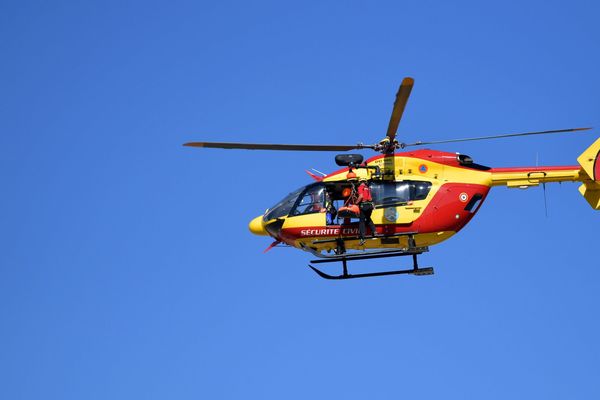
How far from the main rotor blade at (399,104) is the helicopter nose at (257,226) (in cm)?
352

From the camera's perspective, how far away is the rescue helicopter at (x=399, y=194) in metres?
18.4

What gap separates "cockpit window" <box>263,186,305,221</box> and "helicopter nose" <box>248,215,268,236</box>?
1.01 feet

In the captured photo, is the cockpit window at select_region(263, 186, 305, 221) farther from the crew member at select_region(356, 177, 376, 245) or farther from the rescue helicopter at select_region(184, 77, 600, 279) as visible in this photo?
the crew member at select_region(356, 177, 376, 245)

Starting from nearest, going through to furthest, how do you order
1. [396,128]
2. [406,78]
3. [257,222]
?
1. [406,78]
2. [396,128]
3. [257,222]

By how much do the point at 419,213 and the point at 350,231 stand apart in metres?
1.43

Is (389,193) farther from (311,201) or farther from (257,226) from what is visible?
(257,226)

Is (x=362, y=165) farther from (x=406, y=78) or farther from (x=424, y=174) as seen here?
(x=406, y=78)

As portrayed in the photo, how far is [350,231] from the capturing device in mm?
18438

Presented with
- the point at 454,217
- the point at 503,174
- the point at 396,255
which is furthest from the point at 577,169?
the point at 396,255

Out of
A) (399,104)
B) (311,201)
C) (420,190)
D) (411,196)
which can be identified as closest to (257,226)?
(311,201)

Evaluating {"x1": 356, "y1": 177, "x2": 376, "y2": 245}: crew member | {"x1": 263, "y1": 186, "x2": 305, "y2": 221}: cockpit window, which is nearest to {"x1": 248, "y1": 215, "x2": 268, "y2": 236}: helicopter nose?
{"x1": 263, "y1": 186, "x2": 305, "y2": 221}: cockpit window

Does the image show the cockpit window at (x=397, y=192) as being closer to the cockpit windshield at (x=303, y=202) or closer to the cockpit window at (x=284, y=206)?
the cockpit windshield at (x=303, y=202)

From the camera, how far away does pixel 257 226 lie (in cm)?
2003

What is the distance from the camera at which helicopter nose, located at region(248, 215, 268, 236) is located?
1991cm
